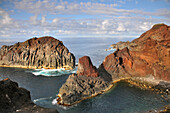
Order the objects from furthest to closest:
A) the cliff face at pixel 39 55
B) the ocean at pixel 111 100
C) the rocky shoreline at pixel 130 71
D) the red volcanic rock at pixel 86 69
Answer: the cliff face at pixel 39 55 < the red volcanic rock at pixel 86 69 < the rocky shoreline at pixel 130 71 < the ocean at pixel 111 100

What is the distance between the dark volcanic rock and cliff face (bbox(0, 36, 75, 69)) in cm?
6992

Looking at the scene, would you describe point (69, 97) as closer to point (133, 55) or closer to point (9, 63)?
point (133, 55)

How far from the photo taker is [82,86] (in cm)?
5669

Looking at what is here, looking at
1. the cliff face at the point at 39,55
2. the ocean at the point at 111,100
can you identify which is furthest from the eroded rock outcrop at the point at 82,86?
the cliff face at the point at 39,55

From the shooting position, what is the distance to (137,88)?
64.1m

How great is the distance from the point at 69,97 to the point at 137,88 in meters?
31.4

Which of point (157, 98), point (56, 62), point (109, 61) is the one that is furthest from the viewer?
point (56, 62)

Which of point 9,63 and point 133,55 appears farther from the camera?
point 9,63

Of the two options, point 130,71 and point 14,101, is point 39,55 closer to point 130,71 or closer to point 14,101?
point 130,71

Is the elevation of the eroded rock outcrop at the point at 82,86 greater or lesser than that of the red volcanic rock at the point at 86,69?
lesser

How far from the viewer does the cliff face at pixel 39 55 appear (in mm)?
104625

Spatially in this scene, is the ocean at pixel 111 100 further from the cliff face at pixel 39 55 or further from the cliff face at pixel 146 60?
the cliff face at pixel 39 55

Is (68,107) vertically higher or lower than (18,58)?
lower

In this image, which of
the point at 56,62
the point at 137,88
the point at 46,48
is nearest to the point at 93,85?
the point at 137,88
